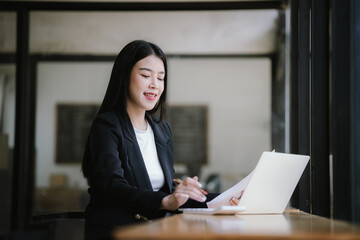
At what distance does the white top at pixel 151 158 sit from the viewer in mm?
2176

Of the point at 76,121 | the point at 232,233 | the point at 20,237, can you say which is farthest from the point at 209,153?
the point at 232,233

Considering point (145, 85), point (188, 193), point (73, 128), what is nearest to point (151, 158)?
point (145, 85)

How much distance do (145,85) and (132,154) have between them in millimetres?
287

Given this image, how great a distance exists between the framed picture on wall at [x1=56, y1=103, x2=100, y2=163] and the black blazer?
9.24 feet

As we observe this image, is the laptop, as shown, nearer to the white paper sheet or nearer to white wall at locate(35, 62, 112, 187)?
the white paper sheet

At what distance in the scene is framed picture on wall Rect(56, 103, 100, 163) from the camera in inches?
194

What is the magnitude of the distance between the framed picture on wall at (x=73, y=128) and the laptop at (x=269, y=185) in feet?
10.3

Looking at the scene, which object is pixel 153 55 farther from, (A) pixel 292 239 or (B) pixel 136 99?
(A) pixel 292 239

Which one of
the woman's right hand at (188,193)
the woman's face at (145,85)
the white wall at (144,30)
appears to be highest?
the white wall at (144,30)

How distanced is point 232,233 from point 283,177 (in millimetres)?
813

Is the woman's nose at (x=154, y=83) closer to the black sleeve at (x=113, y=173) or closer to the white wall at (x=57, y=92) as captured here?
→ the black sleeve at (x=113, y=173)

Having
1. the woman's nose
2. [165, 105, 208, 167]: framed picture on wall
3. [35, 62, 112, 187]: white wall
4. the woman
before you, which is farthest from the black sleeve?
[35, 62, 112, 187]: white wall

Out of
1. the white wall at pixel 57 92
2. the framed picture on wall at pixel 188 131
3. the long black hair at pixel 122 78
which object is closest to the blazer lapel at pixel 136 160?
the long black hair at pixel 122 78

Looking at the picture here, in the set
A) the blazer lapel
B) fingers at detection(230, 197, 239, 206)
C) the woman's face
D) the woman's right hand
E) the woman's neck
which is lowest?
fingers at detection(230, 197, 239, 206)
